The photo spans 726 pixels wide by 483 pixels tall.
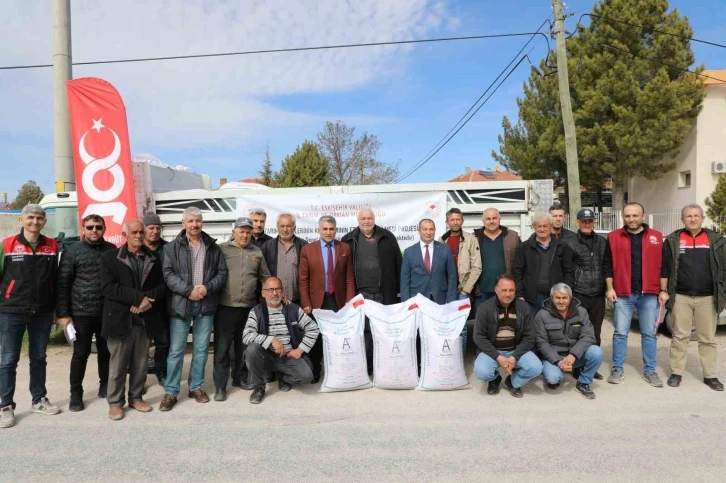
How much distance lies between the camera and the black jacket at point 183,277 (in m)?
4.47

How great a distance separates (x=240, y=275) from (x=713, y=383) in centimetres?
482

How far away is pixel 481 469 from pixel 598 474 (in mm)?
743

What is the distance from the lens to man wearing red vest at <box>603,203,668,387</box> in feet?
16.3

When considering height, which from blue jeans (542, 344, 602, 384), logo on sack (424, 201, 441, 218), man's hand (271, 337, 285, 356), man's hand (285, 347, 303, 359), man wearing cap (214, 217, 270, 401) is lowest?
blue jeans (542, 344, 602, 384)

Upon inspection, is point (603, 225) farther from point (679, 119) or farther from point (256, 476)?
point (256, 476)

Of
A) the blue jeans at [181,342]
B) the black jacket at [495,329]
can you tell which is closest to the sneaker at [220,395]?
the blue jeans at [181,342]

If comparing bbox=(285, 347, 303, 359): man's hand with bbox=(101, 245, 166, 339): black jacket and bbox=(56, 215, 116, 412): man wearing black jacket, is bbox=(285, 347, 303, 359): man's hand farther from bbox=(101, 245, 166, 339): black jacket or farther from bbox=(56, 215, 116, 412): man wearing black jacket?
bbox=(56, 215, 116, 412): man wearing black jacket

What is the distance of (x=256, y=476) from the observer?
10.5 ft

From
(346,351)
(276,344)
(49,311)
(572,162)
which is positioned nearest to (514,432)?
(346,351)

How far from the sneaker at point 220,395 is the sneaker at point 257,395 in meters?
0.26

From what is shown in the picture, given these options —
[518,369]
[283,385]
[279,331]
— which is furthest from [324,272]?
[518,369]

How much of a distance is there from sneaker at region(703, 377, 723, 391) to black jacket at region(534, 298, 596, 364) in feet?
4.23

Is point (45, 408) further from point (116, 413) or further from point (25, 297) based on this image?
point (25, 297)

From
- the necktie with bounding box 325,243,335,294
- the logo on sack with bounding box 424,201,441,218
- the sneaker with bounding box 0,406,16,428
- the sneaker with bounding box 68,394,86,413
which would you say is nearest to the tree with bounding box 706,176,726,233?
the logo on sack with bounding box 424,201,441,218
